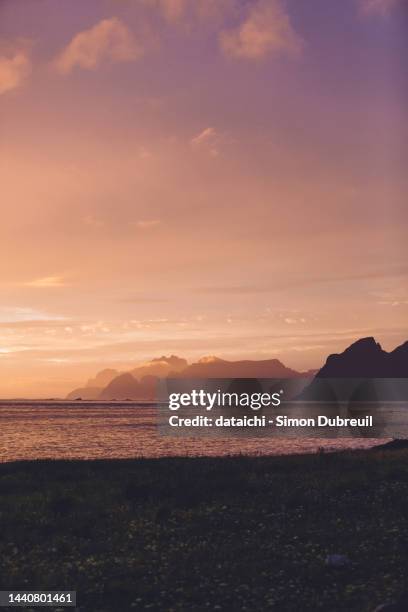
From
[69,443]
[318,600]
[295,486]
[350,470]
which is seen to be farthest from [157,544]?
[69,443]

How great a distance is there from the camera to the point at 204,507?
22047 mm

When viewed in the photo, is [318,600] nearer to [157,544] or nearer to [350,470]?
[157,544]

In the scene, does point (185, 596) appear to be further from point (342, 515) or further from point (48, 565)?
point (342, 515)

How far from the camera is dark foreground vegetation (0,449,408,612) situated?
14227mm

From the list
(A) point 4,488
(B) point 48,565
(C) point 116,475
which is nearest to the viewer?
(B) point 48,565

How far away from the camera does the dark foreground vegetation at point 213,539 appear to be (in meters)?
14.2

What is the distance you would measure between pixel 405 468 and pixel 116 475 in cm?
1461

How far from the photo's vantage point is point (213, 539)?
18.4 metres

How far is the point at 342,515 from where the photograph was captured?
2059 centimetres

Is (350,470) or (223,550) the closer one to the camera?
(223,550)

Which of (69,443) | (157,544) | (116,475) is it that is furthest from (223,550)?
(69,443)

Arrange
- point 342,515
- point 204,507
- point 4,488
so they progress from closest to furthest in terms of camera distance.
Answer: point 342,515, point 204,507, point 4,488

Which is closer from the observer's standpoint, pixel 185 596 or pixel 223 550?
pixel 185 596

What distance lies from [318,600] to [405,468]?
1675cm
